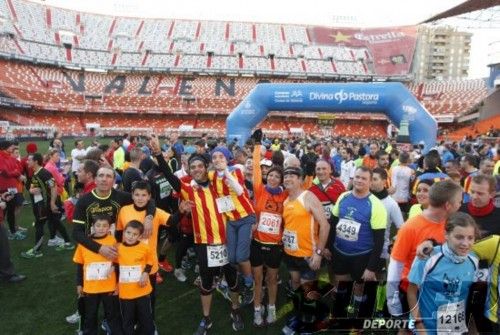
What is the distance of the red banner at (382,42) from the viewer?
49969 millimetres

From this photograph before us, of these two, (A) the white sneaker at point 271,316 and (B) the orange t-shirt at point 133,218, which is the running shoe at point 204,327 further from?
(B) the orange t-shirt at point 133,218

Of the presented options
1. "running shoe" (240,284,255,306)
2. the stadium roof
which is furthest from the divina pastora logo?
"running shoe" (240,284,255,306)

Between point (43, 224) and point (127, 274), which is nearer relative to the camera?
point (127, 274)

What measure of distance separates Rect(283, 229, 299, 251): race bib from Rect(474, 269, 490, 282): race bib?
1756mm

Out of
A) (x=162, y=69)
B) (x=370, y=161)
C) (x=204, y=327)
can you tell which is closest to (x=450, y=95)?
(x=162, y=69)

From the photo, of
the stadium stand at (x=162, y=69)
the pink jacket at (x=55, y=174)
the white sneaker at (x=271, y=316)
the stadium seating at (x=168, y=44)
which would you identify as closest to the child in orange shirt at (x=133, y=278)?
the white sneaker at (x=271, y=316)

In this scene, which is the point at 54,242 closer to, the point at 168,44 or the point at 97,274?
the point at 97,274

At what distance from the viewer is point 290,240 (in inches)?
154

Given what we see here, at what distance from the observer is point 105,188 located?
11.8 feet

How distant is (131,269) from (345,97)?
47.6 ft

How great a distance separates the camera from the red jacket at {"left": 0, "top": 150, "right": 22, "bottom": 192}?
21.3ft

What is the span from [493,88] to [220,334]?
43.5m

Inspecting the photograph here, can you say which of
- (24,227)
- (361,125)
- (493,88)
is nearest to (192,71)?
(361,125)

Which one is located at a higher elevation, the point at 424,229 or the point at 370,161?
the point at 370,161
